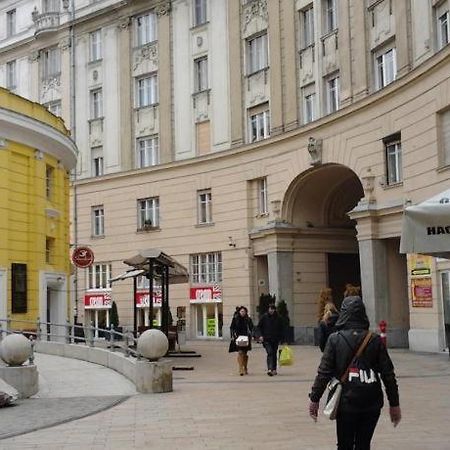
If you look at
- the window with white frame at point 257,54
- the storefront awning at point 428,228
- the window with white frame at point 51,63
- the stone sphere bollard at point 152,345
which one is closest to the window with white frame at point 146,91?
the window with white frame at point 51,63

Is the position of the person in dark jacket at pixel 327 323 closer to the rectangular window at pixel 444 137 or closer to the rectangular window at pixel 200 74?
the rectangular window at pixel 444 137

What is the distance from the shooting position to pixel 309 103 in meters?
31.2

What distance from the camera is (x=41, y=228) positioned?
24.4 meters

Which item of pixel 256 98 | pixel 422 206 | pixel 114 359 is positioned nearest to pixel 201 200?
pixel 256 98

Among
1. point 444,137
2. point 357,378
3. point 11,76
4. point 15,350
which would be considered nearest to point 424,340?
point 444,137

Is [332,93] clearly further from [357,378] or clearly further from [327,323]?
[357,378]

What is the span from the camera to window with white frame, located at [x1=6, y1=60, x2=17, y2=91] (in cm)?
4484

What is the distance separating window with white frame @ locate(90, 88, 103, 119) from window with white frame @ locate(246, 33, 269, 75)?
9605mm

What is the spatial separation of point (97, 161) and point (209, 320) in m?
10.4

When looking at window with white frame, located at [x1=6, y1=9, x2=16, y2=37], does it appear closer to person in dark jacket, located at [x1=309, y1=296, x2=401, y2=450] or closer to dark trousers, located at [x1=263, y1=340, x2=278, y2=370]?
dark trousers, located at [x1=263, y1=340, x2=278, y2=370]

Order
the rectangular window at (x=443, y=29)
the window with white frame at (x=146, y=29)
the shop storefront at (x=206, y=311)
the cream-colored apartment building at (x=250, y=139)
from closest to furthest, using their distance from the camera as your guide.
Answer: the rectangular window at (x=443, y=29) < the cream-colored apartment building at (x=250, y=139) < the shop storefront at (x=206, y=311) < the window with white frame at (x=146, y=29)

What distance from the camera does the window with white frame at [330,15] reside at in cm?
2998

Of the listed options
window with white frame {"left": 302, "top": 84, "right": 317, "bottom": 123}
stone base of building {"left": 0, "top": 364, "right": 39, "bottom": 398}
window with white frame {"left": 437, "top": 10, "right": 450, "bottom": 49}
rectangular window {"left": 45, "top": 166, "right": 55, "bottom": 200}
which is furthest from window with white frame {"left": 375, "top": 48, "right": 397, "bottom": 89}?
stone base of building {"left": 0, "top": 364, "right": 39, "bottom": 398}

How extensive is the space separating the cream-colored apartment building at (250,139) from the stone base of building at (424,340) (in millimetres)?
55
